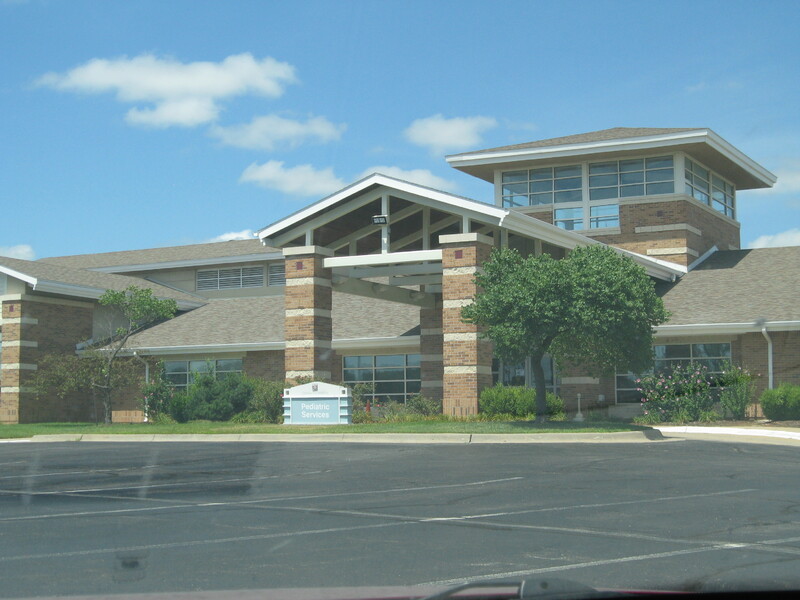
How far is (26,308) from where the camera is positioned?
34875mm

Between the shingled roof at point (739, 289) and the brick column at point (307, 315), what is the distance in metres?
10.2

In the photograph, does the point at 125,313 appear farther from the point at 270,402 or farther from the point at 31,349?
the point at 270,402

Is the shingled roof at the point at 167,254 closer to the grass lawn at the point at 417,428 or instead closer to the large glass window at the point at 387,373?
the large glass window at the point at 387,373

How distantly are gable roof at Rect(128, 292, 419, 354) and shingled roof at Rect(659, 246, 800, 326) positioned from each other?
350 inches

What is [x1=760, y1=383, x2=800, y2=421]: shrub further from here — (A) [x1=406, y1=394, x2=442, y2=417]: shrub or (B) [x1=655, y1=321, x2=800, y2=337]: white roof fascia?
(A) [x1=406, y1=394, x2=442, y2=417]: shrub

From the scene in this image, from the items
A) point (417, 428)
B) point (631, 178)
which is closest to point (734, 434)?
point (417, 428)

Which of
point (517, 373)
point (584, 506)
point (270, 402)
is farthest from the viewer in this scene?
point (517, 373)

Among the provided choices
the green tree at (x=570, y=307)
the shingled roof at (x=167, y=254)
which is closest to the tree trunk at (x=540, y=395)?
the green tree at (x=570, y=307)

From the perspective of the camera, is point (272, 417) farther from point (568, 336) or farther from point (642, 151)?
point (642, 151)

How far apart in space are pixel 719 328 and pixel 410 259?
9.04 metres

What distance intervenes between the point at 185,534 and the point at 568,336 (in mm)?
15688

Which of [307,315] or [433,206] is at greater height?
[433,206]

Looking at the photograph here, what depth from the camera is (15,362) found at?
34531 mm

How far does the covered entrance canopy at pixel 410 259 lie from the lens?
87.5 ft
